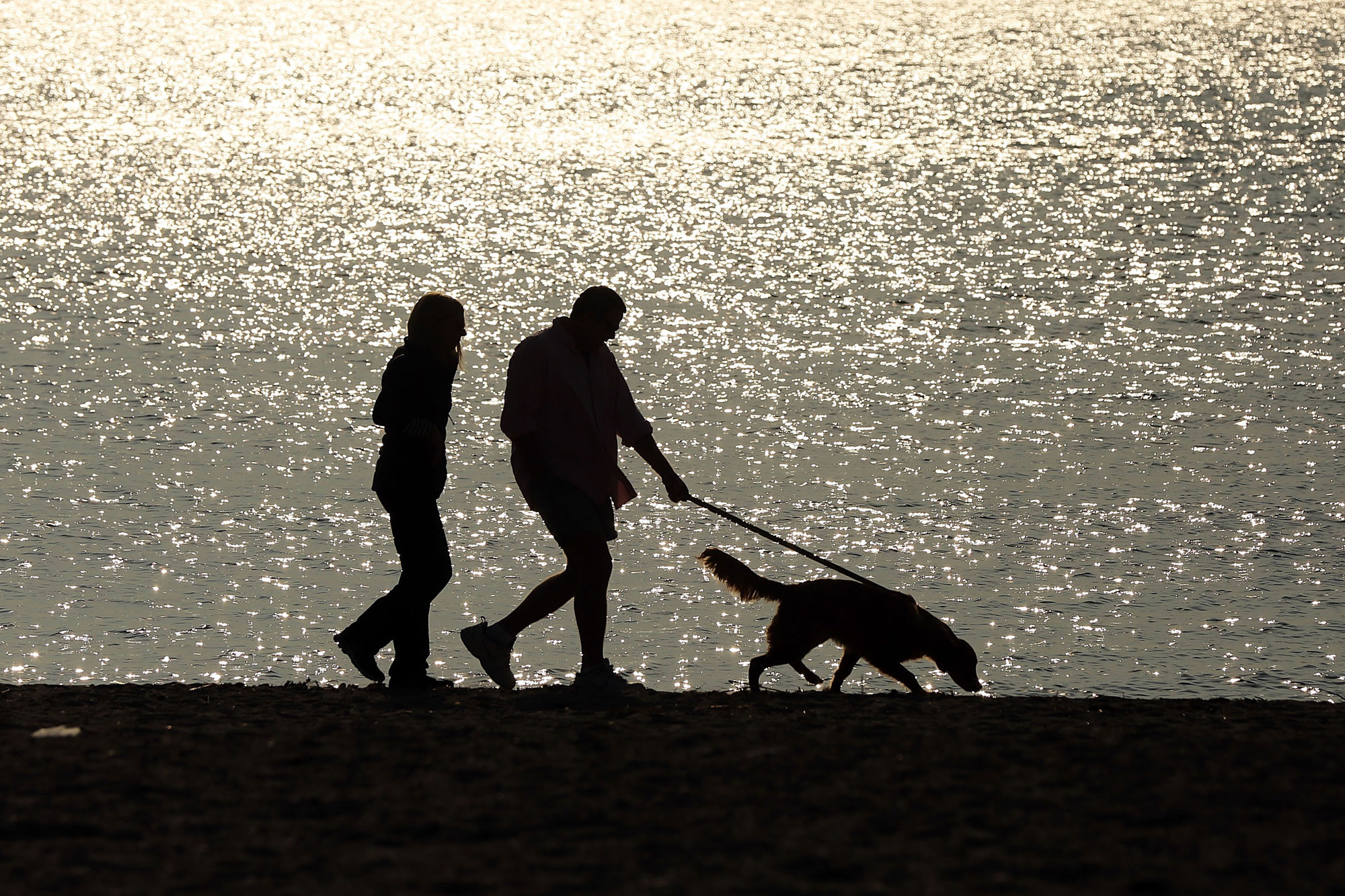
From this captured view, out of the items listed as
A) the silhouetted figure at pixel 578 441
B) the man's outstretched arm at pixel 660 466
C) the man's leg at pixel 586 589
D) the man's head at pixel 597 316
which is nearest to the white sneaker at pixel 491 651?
A: the man's leg at pixel 586 589

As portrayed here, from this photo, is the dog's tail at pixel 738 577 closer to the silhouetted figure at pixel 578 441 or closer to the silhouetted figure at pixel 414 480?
Result: the silhouetted figure at pixel 578 441

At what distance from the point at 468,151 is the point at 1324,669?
33906 mm

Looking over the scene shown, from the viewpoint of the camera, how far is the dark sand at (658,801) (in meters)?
5.18

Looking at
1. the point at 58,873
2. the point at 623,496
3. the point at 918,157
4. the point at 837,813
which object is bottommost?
the point at 58,873

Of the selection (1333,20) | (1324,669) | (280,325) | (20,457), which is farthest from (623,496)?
(1333,20)

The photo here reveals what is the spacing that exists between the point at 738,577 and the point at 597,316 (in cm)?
164

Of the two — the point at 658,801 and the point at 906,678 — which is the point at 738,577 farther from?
the point at 658,801

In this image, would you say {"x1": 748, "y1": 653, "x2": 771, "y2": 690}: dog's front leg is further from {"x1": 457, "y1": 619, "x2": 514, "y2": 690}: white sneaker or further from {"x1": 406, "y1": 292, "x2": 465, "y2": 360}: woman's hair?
{"x1": 406, "y1": 292, "x2": 465, "y2": 360}: woman's hair

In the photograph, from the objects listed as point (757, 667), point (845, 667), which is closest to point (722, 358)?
point (845, 667)

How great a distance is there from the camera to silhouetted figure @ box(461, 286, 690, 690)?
317 inches

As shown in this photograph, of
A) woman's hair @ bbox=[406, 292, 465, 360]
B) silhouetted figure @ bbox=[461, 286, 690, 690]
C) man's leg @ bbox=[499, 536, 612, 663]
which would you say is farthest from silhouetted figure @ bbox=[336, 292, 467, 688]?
man's leg @ bbox=[499, 536, 612, 663]

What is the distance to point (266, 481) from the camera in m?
14.9

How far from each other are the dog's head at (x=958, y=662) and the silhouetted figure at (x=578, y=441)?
1.85 m

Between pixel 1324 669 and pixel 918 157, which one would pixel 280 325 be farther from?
pixel 918 157
